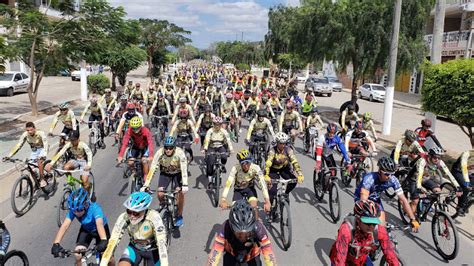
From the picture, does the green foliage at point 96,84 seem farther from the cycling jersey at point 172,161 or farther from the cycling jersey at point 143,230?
the cycling jersey at point 143,230

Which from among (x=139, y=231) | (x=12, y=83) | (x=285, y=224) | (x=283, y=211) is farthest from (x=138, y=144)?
(x=12, y=83)

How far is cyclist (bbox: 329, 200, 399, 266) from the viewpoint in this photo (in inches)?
176

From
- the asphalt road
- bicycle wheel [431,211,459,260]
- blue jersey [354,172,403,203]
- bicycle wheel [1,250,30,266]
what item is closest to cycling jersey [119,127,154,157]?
the asphalt road

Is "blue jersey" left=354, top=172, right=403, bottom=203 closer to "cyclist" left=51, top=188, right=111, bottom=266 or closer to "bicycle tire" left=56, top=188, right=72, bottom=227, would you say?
"cyclist" left=51, top=188, right=111, bottom=266

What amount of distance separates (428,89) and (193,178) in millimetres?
8168

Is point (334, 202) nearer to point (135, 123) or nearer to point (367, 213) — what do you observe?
point (367, 213)

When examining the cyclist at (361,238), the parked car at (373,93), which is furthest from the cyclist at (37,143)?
the parked car at (373,93)

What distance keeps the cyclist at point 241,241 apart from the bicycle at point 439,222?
3873 millimetres

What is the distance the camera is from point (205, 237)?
740cm

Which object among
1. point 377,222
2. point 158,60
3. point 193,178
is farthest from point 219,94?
point 158,60

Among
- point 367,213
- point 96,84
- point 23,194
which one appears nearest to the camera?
point 367,213

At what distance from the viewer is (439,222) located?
23.3ft

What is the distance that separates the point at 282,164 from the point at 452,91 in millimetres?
7229

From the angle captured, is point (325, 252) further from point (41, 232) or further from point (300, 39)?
A: point (300, 39)
